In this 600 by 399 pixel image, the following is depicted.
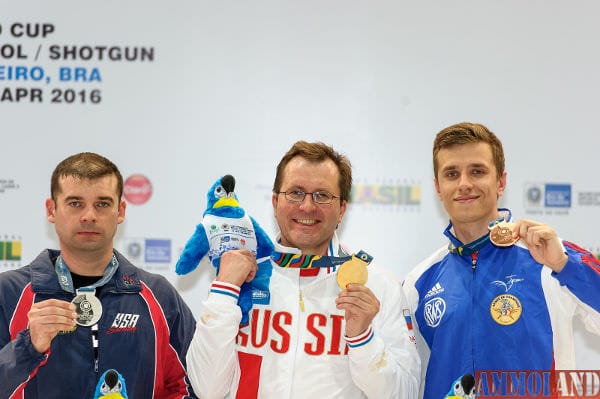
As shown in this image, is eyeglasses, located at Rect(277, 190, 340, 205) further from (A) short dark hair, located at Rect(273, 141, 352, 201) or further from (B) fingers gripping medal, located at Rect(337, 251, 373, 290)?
(B) fingers gripping medal, located at Rect(337, 251, 373, 290)

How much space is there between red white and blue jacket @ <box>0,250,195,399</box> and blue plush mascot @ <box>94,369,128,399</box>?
0.06 m

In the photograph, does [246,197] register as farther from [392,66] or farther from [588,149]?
[588,149]

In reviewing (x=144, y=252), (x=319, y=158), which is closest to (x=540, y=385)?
(x=319, y=158)

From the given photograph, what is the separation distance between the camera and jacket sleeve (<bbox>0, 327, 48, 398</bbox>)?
6.19ft

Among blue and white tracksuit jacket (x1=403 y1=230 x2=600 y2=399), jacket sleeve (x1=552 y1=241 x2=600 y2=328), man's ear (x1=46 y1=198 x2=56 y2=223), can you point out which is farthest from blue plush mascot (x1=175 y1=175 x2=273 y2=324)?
jacket sleeve (x1=552 y1=241 x2=600 y2=328)

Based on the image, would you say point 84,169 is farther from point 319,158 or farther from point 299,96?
point 299,96

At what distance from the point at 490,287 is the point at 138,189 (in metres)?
1.79

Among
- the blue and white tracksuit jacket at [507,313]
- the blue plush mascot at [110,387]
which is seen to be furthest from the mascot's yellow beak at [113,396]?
the blue and white tracksuit jacket at [507,313]

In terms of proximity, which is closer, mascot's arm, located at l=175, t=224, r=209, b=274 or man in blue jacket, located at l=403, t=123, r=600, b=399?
man in blue jacket, located at l=403, t=123, r=600, b=399

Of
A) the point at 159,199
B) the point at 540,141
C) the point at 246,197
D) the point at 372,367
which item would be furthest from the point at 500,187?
the point at 159,199

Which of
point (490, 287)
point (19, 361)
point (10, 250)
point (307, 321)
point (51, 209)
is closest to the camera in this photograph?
point (19, 361)

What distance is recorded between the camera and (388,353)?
1909mm

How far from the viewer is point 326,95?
10.6 ft

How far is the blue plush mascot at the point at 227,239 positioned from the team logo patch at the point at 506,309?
706 mm
